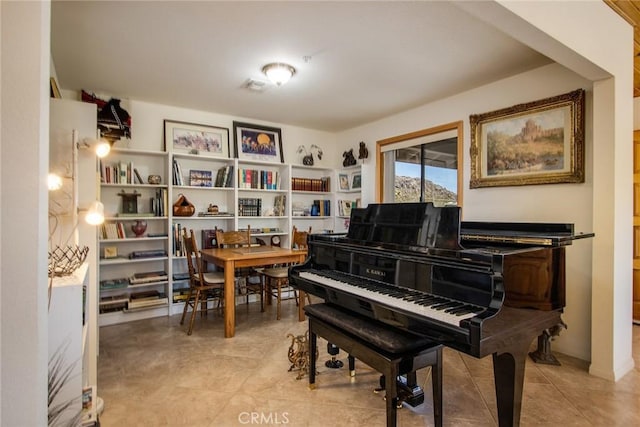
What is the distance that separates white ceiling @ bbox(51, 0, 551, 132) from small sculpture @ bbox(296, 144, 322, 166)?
1208 mm

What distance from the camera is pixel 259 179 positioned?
14.9ft

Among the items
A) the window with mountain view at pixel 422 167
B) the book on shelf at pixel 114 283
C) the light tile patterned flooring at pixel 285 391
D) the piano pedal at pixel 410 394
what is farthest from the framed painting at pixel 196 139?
the piano pedal at pixel 410 394

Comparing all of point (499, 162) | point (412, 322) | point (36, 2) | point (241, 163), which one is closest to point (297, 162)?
point (241, 163)

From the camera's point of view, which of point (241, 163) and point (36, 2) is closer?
point (36, 2)

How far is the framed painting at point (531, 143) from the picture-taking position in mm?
2635

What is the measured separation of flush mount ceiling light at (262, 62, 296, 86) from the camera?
2.83 m

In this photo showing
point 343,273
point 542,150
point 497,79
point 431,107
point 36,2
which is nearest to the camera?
point 36,2

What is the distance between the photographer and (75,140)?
6.77 feet

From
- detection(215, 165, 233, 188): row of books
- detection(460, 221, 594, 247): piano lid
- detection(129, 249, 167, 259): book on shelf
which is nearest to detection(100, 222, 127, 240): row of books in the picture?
detection(129, 249, 167, 259): book on shelf

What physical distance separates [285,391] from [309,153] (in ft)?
11.8

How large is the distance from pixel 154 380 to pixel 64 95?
298cm

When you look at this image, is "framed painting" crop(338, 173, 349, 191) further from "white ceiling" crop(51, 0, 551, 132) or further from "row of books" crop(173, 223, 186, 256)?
"row of books" crop(173, 223, 186, 256)

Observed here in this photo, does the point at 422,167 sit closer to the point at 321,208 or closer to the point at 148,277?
the point at 321,208

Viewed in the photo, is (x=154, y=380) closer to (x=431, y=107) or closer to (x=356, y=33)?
(x=356, y=33)
